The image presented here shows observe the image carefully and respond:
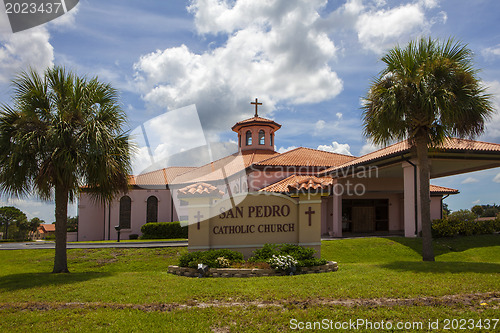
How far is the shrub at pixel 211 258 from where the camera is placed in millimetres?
10828

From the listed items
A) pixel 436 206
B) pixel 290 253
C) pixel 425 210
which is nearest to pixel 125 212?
pixel 290 253

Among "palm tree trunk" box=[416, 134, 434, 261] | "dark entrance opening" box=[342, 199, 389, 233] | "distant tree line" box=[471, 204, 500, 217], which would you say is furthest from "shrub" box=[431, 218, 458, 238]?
"distant tree line" box=[471, 204, 500, 217]

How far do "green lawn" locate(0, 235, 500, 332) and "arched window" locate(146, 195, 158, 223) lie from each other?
69.6 ft

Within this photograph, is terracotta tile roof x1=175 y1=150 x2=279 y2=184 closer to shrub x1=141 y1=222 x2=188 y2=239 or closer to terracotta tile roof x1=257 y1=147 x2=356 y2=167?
terracotta tile roof x1=257 y1=147 x2=356 y2=167

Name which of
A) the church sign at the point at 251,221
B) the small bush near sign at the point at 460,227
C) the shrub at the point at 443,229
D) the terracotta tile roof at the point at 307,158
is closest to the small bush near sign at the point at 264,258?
the church sign at the point at 251,221

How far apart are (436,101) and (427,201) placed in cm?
352

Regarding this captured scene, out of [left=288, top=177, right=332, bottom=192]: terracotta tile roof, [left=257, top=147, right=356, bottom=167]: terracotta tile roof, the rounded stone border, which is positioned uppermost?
[left=257, top=147, right=356, bottom=167]: terracotta tile roof

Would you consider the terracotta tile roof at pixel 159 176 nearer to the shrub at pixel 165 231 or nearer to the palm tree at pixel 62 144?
the shrub at pixel 165 231

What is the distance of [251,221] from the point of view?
1237 centimetres

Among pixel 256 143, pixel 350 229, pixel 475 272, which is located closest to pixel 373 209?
pixel 350 229

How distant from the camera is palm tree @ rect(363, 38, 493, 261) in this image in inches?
490

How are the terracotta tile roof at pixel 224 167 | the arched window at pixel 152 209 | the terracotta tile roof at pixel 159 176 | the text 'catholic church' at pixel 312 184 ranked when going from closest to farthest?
the text 'catholic church' at pixel 312 184 → the terracotta tile roof at pixel 224 167 → the arched window at pixel 152 209 → the terracotta tile roof at pixel 159 176

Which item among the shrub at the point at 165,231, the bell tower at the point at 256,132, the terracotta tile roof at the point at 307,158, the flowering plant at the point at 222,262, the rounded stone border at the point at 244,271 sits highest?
the bell tower at the point at 256,132

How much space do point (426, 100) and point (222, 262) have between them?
27.9ft
